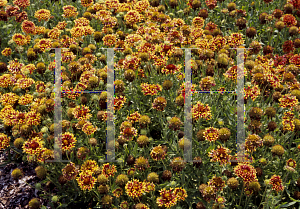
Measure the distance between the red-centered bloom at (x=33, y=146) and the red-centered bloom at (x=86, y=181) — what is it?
23.5 inches

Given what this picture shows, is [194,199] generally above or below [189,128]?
below

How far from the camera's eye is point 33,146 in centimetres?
385

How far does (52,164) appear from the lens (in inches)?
168

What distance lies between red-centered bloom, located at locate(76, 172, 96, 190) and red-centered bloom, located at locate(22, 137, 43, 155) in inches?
23.5

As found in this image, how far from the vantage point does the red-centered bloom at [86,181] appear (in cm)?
366

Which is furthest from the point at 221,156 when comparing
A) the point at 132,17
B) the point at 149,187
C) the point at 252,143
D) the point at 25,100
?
the point at 132,17

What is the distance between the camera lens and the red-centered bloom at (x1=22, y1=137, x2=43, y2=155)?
381 cm

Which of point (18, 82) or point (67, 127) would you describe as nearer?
point (67, 127)

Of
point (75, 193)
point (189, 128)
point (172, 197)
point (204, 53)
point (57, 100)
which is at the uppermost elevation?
point (204, 53)

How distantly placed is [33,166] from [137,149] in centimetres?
164

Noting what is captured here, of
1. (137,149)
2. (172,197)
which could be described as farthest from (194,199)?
(137,149)

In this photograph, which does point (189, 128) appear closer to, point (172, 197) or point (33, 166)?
point (172, 197)

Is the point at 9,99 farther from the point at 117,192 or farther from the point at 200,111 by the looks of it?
the point at 200,111

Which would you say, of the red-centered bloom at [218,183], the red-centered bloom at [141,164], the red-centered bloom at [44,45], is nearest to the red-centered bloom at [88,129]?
the red-centered bloom at [141,164]
